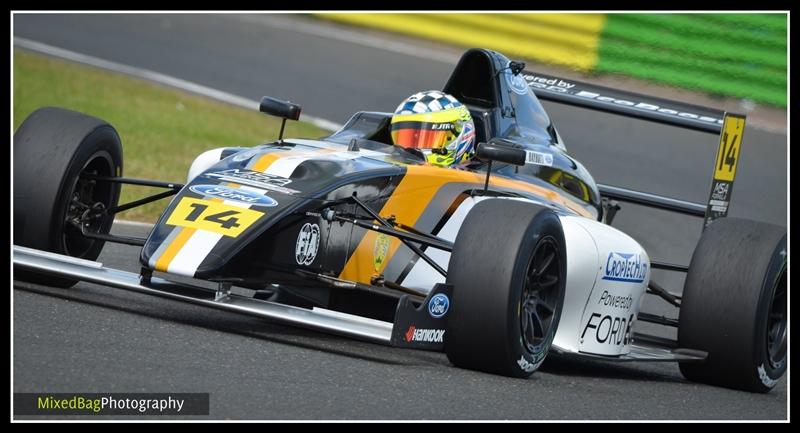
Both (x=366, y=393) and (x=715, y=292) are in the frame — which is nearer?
(x=366, y=393)

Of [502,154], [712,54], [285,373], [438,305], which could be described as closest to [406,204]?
[502,154]

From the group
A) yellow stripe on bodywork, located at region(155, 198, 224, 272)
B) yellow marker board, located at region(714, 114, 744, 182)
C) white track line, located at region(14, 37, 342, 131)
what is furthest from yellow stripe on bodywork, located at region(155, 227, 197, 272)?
white track line, located at region(14, 37, 342, 131)

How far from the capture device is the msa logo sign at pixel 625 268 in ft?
22.1

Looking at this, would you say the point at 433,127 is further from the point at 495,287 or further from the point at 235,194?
the point at 495,287

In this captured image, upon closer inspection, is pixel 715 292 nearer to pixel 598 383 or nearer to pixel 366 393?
pixel 598 383

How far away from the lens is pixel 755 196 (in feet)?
48.2

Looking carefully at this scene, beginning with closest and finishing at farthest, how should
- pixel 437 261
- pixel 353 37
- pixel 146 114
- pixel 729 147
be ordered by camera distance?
1. pixel 437 261
2. pixel 729 147
3. pixel 146 114
4. pixel 353 37

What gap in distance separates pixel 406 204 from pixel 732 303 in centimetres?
175

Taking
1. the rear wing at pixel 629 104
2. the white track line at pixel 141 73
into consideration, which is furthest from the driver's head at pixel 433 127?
the white track line at pixel 141 73

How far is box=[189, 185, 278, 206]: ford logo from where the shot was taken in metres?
6.02

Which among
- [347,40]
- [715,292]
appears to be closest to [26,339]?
[715,292]

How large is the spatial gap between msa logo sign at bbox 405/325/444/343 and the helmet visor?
163cm

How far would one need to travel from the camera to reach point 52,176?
6.46 metres

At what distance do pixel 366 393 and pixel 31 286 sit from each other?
2.13m
